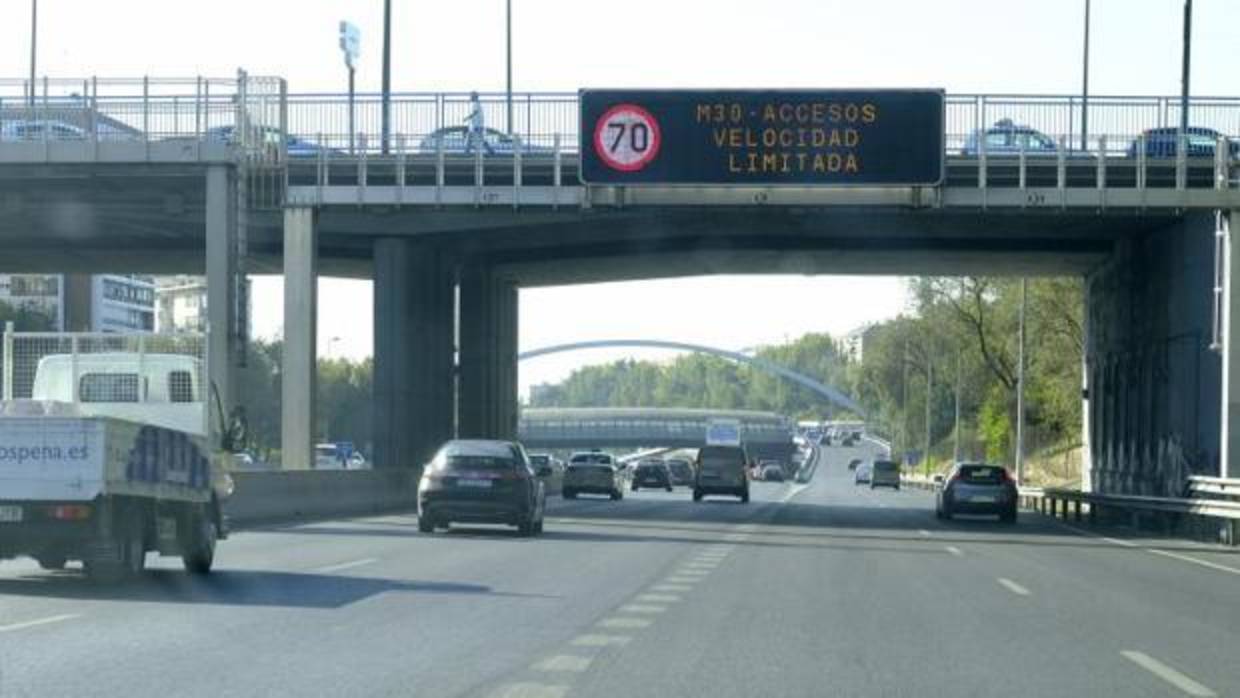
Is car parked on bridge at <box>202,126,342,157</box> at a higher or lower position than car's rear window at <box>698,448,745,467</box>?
higher

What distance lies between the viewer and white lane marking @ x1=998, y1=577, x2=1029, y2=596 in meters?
20.8

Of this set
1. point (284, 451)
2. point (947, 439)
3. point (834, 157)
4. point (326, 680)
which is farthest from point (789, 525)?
point (947, 439)

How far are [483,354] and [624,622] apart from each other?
43.7 metres

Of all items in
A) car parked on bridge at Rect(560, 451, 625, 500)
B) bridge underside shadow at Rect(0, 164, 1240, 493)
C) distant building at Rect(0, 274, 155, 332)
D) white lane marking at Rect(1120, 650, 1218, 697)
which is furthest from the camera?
distant building at Rect(0, 274, 155, 332)

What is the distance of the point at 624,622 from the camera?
16266mm

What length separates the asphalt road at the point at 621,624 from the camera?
12.4m

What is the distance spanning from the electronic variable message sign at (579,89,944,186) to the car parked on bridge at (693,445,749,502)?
66.9 ft

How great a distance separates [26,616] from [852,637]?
6.71m

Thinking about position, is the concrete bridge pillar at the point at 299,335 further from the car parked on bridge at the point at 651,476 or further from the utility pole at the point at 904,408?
the utility pole at the point at 904,408

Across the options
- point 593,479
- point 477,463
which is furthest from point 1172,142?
point 593,479

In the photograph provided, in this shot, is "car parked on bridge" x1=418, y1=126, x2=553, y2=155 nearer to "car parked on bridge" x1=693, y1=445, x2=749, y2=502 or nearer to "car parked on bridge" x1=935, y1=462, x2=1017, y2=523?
"car parked on bridge" x1=935, y1=462, x2=1017, y2=523

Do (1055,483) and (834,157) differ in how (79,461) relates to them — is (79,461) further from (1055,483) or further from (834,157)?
(1055,483)

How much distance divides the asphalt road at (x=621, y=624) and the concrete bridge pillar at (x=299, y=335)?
47.6 ft

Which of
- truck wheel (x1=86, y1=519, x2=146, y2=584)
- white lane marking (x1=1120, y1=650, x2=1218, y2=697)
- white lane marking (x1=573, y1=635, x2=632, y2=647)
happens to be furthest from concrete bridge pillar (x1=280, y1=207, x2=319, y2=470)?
white lane marking (x1=1120, y1=650, x2=1218, y2=697)
